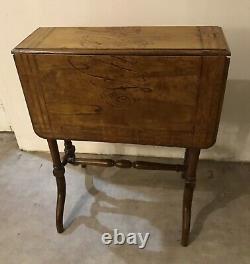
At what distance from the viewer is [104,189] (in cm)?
179

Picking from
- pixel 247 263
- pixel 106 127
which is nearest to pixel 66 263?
→ pixel 106 127

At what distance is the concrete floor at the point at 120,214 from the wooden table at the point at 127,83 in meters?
0.45

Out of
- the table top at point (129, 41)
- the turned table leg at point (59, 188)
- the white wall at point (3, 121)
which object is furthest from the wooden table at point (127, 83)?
the white wall at point (3, 121)

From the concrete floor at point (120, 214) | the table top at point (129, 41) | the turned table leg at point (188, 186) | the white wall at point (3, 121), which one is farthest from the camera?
the white wall at point (3, 121)

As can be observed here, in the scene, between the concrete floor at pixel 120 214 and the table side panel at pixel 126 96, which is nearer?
the table side panel at pixel 126 96

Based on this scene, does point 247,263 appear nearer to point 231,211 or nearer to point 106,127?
point 231,211

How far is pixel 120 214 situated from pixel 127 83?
2.58ft

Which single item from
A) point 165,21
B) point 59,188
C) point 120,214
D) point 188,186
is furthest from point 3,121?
point 188,186

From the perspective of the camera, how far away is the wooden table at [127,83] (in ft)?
3.41

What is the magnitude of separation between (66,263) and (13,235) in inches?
12.5

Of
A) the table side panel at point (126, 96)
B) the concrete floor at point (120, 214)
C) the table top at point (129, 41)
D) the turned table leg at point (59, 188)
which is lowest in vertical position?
the concrete floor at point (120, 214)

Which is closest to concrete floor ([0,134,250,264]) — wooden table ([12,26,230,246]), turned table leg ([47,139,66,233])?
turned table leg ([47,139,66,233])

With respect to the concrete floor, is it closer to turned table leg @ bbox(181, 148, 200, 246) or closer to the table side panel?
turned table leg @ bbox(181, 148, 200, 246)

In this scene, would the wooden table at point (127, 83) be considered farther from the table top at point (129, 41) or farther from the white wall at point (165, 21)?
the white wall at point (165, 21)
